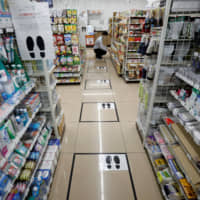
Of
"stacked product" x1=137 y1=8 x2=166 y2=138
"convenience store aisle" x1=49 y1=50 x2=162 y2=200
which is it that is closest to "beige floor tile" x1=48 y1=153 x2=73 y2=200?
"convenience store aisle" x1=49 y1=50 x2=162 y2=200

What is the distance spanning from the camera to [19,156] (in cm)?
150

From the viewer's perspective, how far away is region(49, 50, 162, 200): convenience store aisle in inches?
78.5

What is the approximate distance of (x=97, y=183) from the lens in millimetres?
2090

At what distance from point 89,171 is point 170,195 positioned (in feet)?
3.74

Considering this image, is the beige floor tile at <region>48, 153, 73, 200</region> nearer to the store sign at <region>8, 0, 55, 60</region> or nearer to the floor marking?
the floor marking

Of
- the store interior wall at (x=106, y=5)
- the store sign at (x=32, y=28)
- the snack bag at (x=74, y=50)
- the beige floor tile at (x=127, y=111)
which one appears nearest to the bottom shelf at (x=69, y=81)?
the snack bag at (x=74, y=50)

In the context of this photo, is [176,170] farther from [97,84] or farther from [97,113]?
[97,84]

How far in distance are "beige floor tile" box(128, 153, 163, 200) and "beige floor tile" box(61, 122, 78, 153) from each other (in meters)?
1.07

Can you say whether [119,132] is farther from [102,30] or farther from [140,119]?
[102,30]

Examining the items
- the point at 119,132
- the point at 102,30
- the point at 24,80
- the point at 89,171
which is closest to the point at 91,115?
the point at 119,132

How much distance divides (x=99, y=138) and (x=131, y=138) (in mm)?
641

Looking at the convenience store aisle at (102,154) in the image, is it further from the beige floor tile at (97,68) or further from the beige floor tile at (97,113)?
the beige floor tile at (97,68)

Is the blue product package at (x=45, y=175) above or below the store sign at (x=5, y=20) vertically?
below

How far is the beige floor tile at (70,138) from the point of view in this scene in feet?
8.69
